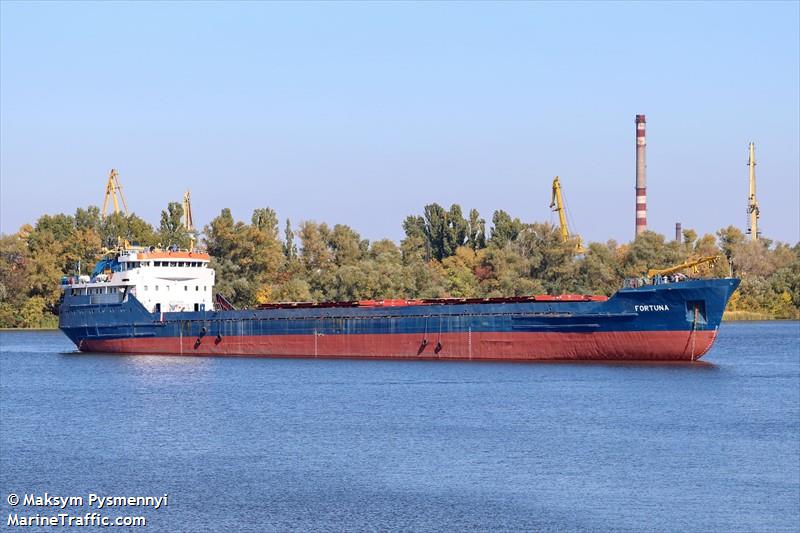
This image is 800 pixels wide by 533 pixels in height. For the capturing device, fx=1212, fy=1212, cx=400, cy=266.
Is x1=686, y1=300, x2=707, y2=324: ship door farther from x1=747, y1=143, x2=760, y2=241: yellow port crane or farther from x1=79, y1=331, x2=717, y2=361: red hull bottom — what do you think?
x1=747, y1=143, x2=760, y2=241: yellow port crane

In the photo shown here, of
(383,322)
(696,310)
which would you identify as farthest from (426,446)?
(383,322)

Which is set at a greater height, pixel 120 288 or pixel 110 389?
pixel 120 288

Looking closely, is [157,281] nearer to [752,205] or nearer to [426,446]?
[426,446]

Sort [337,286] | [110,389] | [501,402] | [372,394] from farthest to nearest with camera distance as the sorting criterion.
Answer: [337,286]
[110,389]
[372,394]
[501,402]

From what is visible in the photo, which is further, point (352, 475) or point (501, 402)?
point (501, 402)

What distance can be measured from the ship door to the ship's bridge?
88.6 ft

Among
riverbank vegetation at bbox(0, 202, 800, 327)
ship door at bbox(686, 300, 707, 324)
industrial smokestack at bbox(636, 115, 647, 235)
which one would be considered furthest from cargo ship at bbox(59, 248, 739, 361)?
industrial smokestack at bbox(636, 115, 647, 235)

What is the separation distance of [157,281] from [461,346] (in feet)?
60.5

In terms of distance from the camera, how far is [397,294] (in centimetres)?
9906

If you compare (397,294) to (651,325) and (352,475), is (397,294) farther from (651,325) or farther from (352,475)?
(352,475)

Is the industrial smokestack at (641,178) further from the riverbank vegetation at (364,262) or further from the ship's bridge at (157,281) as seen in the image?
the ship's bridge at (157,281)

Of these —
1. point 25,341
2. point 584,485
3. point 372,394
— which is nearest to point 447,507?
point 584,485

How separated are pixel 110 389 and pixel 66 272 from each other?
216ft

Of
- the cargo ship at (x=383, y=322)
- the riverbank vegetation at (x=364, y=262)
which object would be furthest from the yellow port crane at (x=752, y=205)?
the cargo ship at (x=383, y=322)
